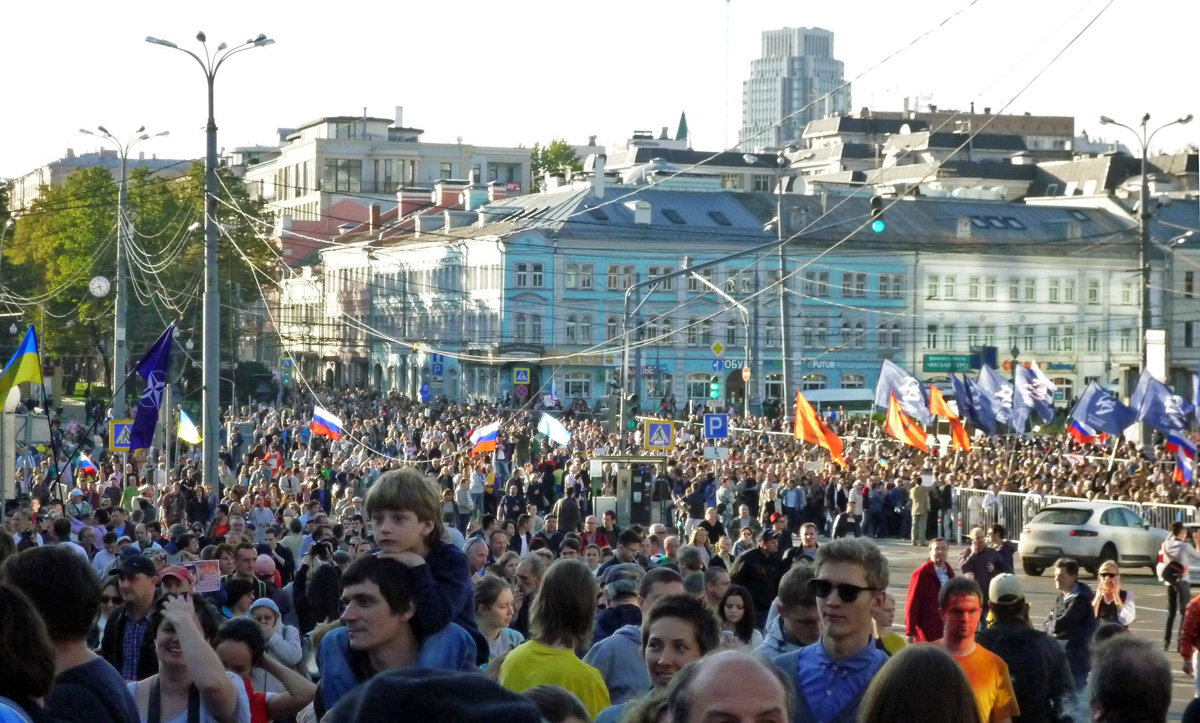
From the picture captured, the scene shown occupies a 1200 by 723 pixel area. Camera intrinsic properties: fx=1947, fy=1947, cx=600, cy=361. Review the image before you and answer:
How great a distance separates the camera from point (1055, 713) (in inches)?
326

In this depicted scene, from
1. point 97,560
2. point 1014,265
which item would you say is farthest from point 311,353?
point 97,560

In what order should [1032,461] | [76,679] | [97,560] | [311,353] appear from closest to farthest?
[76,679] < [97,560] < [1032,461] < [311,353]

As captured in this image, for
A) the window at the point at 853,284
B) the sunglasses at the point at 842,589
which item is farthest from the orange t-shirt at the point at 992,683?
the window at the point at 853,284

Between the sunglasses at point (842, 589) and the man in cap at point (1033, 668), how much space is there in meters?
2.49

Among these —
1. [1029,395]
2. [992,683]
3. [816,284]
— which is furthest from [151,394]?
[816,284]

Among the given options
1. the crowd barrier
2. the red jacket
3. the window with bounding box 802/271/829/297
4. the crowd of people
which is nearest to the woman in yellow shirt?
the crowd of people

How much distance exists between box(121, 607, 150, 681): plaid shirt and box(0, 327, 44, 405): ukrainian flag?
1183 centimetres

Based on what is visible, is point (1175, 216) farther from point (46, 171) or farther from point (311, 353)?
point (46, 171)

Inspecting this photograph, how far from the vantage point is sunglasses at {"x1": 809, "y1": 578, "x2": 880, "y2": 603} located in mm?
5977

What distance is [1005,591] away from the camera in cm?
860

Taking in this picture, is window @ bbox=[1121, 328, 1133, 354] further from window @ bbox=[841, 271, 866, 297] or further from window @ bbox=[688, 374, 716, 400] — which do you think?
window @ bbox=[688, 374, 716, 400]

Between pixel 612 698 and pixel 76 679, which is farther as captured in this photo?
pixel 612 698

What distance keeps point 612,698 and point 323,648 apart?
198 centimetres

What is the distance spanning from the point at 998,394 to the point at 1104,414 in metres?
6.02
